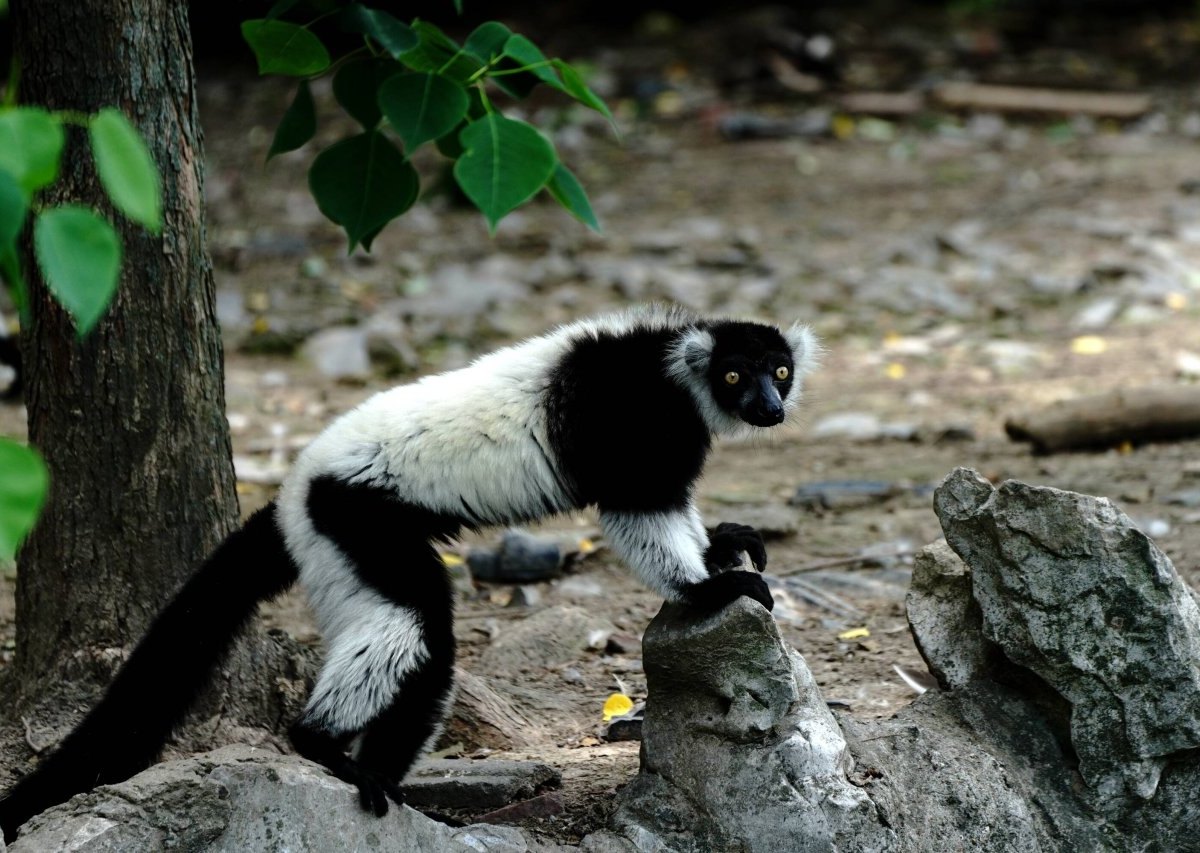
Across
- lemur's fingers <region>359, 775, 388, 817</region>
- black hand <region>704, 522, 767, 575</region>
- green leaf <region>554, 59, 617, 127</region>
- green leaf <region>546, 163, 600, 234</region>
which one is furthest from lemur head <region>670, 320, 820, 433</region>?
lemur's fingers <region>359, 775, 388, 817</region>

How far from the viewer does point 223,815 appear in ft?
11.6

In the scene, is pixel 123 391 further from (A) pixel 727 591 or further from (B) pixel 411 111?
(A) pixel 727 591

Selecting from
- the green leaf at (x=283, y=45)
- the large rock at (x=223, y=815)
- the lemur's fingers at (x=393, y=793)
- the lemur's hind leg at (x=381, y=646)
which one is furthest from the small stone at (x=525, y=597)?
the green leaf at (x=283, y=45)

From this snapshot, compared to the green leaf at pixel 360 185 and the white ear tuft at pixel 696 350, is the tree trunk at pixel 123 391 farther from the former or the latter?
the white ear tuft at pixel 696 350

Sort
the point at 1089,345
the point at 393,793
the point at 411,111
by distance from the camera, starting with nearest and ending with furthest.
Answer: the point at 393,793 → the point at 411,111 → the point at 1089,345

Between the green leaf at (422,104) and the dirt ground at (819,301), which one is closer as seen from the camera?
the green leaf at (422,104)

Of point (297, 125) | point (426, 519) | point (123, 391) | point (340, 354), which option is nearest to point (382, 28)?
point (297, 125)

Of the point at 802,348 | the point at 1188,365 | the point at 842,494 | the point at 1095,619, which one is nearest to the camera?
the point at 1095,619

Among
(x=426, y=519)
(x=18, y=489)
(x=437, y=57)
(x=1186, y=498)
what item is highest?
(x=437, y=57)

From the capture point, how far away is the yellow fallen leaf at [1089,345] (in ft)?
30.8

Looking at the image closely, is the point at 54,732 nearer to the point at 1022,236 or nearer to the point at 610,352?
the point at 610,352

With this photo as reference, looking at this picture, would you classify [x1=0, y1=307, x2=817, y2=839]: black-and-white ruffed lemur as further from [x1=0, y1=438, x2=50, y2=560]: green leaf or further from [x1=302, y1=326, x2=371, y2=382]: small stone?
[x1=302, y1=326, x2=371, y2=382]: small stone

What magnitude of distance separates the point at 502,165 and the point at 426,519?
111cm

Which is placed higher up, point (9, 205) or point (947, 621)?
point (9, 205)
